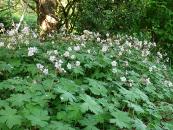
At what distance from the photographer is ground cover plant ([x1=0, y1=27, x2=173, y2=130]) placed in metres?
4.07

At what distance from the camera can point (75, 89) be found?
180 inches

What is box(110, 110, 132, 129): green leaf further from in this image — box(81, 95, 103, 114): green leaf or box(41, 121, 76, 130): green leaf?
box(41, 121, 76, 130): green leaf

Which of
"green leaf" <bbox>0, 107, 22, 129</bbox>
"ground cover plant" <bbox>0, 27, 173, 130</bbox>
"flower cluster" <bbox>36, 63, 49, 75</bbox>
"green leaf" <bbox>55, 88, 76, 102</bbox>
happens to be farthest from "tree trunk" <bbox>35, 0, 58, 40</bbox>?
"green leaf" <bbox>0, 107, 22, 129</bbox>

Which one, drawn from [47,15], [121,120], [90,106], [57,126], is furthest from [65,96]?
[47,15]

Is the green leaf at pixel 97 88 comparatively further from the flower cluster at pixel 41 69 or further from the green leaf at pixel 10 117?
the green leaf at pixel 10 117

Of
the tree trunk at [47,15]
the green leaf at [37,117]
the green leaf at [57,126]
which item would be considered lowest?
the green leaf at [57,126]

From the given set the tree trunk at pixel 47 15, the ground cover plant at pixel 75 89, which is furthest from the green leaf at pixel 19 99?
the tree trunk at pixel 47 15

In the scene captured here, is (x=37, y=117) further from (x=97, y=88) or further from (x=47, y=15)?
(x=47, y=15)

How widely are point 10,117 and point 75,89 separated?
1.06 metres

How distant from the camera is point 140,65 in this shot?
22.4 feet

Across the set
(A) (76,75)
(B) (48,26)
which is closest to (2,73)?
(A) (76,75)

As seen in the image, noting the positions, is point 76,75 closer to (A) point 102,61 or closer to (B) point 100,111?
(A) point 102,61

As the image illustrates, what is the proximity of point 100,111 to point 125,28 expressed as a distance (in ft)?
19.4

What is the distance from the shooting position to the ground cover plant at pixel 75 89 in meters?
4.07
